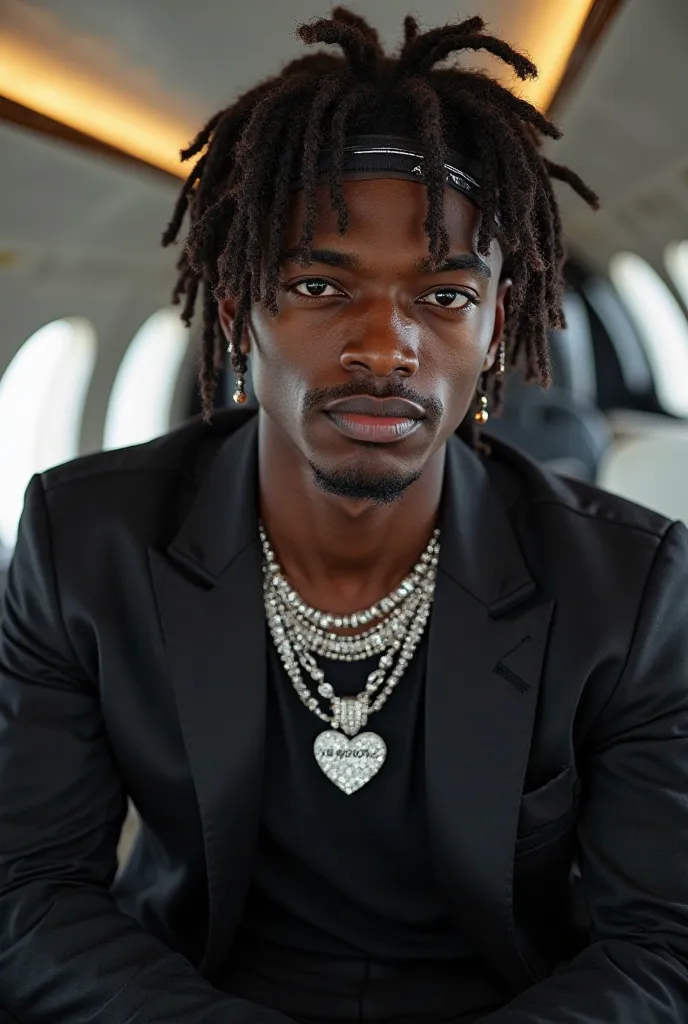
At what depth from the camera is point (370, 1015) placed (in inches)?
77.4

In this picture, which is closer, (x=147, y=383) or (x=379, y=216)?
(x=379, y=216)

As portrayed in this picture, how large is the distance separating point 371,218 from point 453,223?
5.4 inches

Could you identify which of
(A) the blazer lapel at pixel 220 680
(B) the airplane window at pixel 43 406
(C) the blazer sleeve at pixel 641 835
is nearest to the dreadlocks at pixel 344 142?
(A) the blazer lapel at pixel 220 680

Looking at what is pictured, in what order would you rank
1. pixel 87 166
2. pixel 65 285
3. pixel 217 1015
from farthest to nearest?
pixel 65 285 < pixel 87 166 < pixel 217 1015

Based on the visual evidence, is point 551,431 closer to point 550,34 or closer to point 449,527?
point 550,34

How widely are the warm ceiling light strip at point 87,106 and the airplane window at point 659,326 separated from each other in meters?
5.27

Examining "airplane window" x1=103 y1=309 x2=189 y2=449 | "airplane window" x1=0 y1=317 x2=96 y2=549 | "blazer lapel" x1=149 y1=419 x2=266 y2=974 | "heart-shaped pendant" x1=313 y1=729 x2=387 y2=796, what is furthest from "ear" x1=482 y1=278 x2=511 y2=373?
"airplane window" x1=103 y1=309 x2=189 y2=449

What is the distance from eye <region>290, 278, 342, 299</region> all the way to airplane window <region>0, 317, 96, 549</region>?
3.25m

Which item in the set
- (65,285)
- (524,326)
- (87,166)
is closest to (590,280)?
(65,285)

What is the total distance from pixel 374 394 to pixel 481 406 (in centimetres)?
50

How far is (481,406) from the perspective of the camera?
2291 mm

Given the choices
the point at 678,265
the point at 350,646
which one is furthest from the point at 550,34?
the point at 678,265

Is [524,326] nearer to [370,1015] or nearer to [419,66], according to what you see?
[419,66]

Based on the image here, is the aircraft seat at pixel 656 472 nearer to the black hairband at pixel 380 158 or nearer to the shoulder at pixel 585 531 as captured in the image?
the shoulder at pixel 585 531
